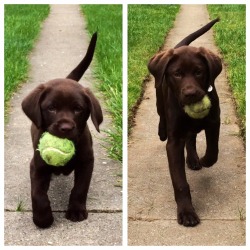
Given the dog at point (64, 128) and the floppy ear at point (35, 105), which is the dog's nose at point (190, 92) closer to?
the dog at point (64, 128)

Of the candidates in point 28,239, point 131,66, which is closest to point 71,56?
point 131,66

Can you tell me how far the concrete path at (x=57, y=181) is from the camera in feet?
7.68

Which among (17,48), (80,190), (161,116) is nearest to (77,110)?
(80,190)

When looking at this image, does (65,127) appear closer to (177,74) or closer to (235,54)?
(177,74)

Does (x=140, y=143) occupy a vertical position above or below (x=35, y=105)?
below

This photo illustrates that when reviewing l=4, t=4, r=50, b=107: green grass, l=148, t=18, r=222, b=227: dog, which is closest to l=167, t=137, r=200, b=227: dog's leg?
l=148, t=18, r=222, b=227: dog

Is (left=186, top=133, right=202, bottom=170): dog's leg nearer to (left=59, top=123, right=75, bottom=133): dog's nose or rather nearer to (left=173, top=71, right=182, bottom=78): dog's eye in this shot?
(left=173, top=71, right=182, bottom=78): dog's eye

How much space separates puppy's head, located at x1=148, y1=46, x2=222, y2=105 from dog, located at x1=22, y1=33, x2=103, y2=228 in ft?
0.96

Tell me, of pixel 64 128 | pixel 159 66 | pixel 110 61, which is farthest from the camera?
pixel 110 61

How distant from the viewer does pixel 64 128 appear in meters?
2.18

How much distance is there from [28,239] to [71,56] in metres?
1.69

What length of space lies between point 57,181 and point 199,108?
2.32 ft

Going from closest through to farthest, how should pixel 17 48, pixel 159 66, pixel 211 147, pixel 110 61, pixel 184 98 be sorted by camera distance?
1. pixel 184 98
2. pixel 159 66
3. pixel 211 147
4. pixel 110 61
5. pixel 17 48

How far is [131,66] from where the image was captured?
2979 mm
